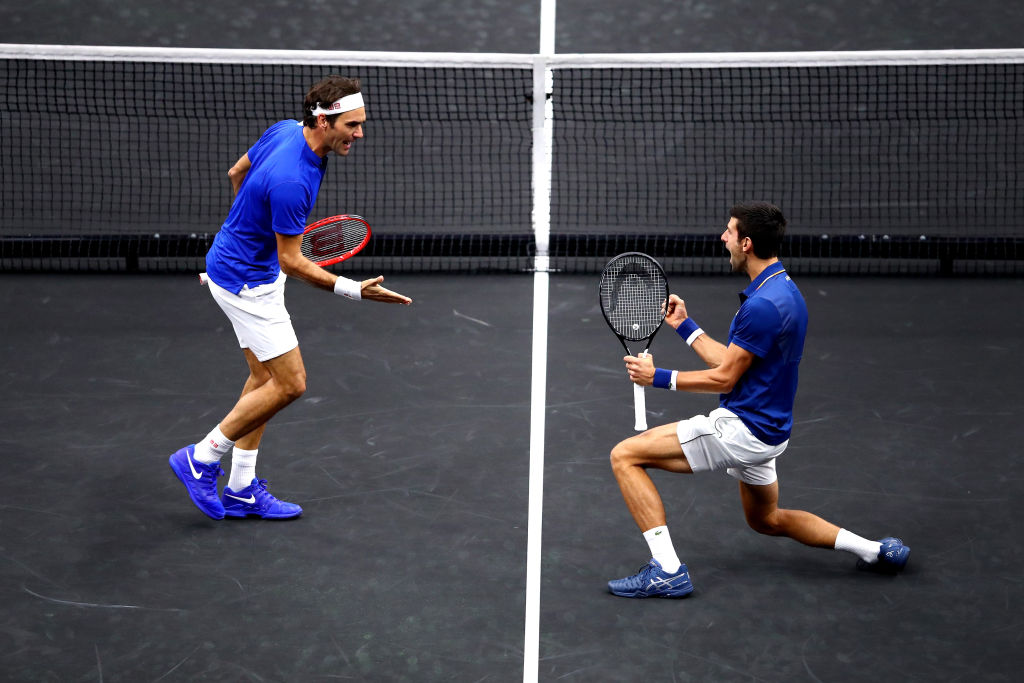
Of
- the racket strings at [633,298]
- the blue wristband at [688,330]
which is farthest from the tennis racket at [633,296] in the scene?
the blue wristband at [688,330]

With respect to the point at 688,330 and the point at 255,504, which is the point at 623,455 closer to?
the point at 688,330

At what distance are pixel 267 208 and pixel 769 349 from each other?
242cm

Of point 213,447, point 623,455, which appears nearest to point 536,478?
point 623,455

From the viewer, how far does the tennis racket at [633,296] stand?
5.81 meters

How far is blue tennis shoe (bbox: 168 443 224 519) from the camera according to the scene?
20.4 ft

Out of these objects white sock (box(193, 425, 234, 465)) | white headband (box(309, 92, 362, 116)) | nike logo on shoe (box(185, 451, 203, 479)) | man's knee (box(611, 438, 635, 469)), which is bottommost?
nike logo on shoe (box(185, 451, 203, 479))

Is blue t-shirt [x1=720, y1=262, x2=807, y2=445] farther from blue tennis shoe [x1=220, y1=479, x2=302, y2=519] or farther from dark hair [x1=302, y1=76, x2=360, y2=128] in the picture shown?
blue tennis shoe [x1=220, y1=479, x2=302, y2=519]

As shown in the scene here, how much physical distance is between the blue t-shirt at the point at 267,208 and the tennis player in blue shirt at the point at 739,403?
5.70ft

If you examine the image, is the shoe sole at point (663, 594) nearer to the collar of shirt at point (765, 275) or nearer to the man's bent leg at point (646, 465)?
the man's bent leg at point (646, 465)

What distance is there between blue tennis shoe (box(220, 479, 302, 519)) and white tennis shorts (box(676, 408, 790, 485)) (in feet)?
6.78

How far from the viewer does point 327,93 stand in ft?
19.3

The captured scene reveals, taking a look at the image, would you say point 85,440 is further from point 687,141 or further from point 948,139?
point 948,139

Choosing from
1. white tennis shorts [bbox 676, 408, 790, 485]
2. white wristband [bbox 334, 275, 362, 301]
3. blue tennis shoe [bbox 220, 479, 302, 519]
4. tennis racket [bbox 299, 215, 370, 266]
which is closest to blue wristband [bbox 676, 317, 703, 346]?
white tennis shorts [bbox 676, 408, 790, 485]

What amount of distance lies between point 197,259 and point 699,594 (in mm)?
6178
